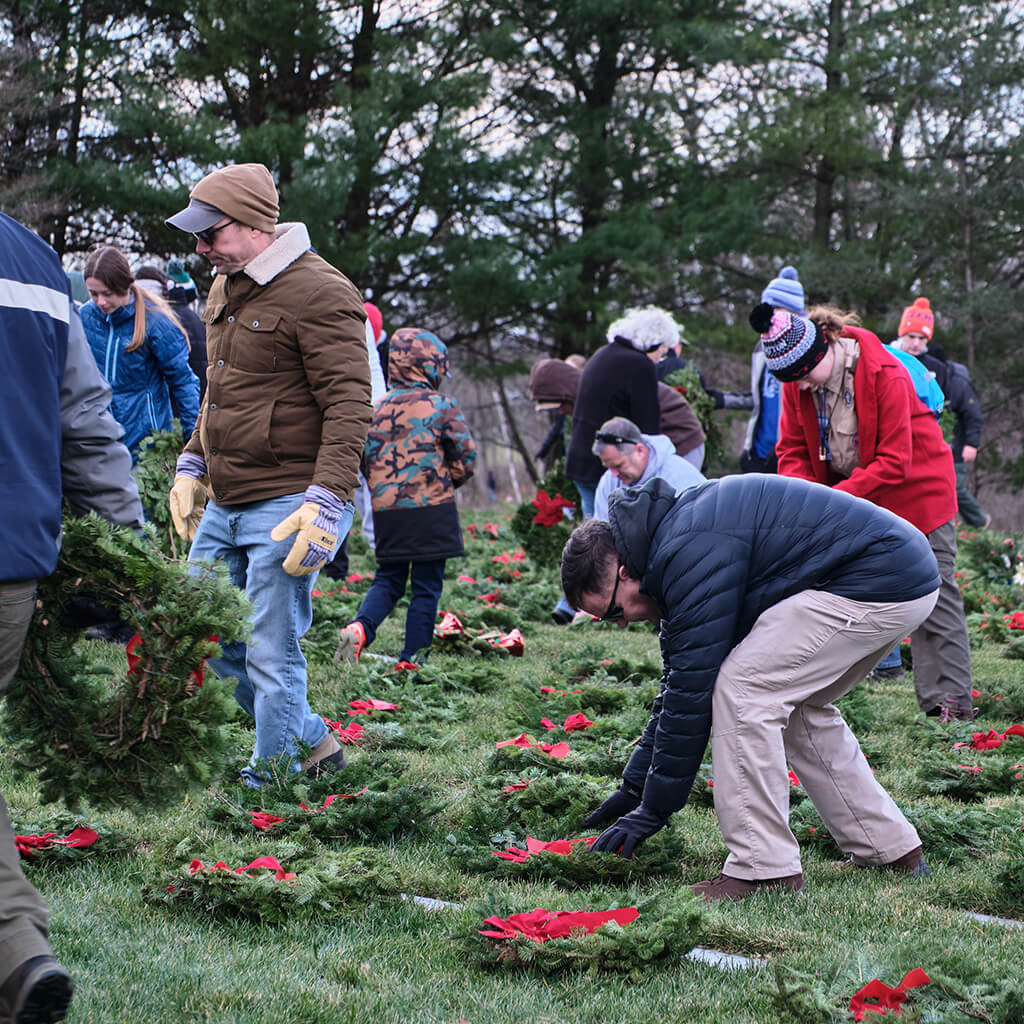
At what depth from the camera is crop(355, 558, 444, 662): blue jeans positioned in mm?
6945

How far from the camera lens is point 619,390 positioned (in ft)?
27.4

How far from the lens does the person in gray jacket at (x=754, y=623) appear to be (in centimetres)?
366

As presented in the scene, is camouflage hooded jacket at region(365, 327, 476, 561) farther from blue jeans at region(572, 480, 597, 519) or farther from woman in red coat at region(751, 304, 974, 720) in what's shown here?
blue jeans at region(572, 480, 597, 519)

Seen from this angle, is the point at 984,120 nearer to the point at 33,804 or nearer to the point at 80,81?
the point at 80,81

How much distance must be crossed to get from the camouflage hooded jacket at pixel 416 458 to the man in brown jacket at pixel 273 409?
219 cm

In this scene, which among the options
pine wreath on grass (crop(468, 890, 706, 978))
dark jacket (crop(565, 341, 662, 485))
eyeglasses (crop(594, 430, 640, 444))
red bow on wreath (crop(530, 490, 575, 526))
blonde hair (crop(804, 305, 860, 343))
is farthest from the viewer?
red bow on wreath (crop(530, 490, 575, 526))

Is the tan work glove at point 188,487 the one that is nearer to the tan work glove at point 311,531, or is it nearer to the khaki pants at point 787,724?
the tan work glove at point 311,531

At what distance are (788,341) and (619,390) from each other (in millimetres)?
3202

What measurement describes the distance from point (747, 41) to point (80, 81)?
9.80m

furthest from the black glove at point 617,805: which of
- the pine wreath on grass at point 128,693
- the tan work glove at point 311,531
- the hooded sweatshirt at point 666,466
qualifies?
the hooded sweatshirt at point 666,466

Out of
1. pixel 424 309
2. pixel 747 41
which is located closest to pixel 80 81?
pixel 424 309

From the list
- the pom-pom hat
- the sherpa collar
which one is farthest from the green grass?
the pom-pom hat

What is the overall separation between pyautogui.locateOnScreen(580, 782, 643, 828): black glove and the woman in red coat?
1.89 m

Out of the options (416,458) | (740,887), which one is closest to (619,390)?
(416,458)
